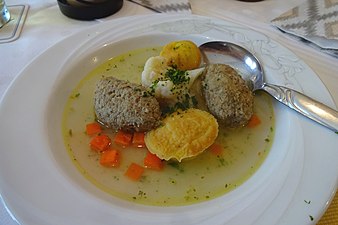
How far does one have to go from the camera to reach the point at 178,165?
0.85 meters

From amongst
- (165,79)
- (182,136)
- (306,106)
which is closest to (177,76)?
(165,79)

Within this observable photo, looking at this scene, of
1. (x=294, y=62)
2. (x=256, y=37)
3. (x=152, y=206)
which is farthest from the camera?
(x=256, y=37)

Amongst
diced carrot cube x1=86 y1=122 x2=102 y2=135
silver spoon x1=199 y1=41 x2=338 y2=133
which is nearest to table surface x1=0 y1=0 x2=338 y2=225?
silver spoon x1=199 y1=41 x2=338 y2=133

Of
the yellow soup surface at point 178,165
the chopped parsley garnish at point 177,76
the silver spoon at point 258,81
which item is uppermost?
the chopped parsley garnish at point 177,76

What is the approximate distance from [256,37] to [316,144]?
0.46 metres

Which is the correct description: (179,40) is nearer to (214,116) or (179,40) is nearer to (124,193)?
(214,116)

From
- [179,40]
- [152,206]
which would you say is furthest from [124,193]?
[179,40]

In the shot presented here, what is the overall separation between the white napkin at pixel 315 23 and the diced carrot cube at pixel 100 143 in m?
0.74

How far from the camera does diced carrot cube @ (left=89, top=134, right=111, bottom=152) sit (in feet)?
2.93

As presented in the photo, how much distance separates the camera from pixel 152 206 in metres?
0.75

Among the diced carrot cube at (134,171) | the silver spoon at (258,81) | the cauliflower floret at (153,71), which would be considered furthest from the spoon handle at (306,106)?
the diced carrot cube at (134,171)

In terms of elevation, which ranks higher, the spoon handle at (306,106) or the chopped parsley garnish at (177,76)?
the chopped parsley garnish at (177,76)

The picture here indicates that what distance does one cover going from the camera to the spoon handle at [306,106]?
80 centimetres

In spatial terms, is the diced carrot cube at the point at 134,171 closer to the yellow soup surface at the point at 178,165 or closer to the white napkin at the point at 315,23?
the yellow soup surface at the point at 178,165
